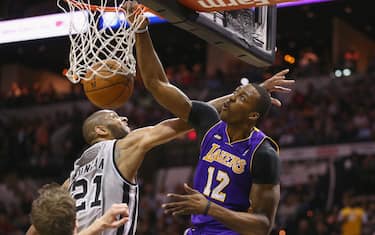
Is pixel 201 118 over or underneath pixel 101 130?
over

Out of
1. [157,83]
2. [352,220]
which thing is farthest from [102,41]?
[352,220]

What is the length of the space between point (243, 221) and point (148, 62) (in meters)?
1.23

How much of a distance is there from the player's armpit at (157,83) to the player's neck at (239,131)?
0.33 meters

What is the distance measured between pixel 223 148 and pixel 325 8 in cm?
1428

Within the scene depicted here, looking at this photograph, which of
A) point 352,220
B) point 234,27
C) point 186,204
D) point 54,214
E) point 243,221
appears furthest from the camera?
point 352,220

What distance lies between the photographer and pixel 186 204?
4.05 meters

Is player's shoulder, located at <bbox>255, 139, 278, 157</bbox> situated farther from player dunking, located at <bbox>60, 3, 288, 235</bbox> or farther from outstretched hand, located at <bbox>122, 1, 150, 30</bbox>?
outstretched hand, located at <bbox>122, 1, 150, 30</bbox>

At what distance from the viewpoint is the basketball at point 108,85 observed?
496cm

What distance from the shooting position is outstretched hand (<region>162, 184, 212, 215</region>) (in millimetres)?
3996

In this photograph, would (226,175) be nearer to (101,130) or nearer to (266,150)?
(266,150)

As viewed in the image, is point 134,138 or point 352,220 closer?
point 134,138

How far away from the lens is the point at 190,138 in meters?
14.9

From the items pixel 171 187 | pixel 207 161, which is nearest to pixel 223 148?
pixel 207 161

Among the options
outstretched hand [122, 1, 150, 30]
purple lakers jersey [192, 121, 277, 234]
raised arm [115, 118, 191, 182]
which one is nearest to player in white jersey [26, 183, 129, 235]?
purple lakers jersey [192, 121, 277, 234]
